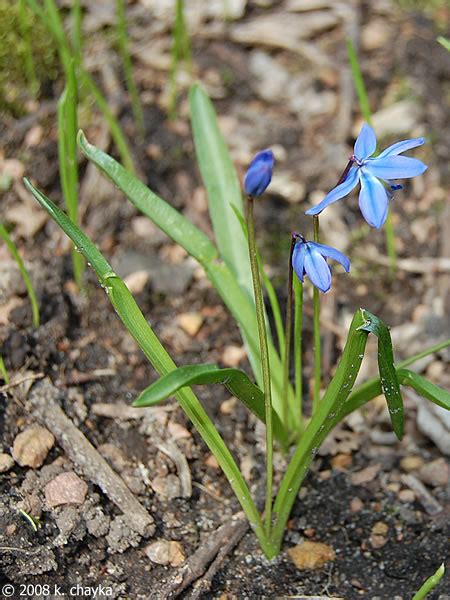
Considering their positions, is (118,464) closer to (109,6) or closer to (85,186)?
(85,186)

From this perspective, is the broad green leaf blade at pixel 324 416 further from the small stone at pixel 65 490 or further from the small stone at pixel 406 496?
the small stone at pixel 65 490

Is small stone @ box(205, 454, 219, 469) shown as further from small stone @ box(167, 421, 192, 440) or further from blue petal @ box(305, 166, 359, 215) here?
blue petal @ box(305, 166, 359, 215)

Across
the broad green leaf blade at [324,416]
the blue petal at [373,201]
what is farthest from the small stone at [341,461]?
the blue petal at [373,201]

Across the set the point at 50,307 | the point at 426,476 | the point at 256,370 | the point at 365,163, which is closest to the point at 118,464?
the point at 256,370

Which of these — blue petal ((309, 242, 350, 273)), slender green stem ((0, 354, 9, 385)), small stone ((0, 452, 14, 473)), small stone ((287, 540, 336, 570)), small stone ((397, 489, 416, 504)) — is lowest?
small stone ((397, 489, 416, 504))

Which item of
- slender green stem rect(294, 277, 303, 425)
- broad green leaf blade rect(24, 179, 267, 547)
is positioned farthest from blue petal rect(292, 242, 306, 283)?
broad green leaf blade rect(24, 179, 267, 547)

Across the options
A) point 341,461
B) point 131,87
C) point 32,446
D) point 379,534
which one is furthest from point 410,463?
point 131,87
